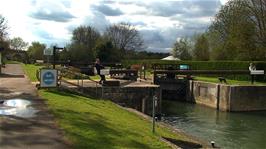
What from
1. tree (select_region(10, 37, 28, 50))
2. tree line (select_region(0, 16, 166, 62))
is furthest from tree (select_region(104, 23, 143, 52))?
tree (select_region(10, 37, 28, 50))

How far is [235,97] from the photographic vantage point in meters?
41.1

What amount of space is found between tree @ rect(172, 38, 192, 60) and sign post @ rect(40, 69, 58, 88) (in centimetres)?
9333

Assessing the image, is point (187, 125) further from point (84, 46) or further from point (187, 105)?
point (84, 46)

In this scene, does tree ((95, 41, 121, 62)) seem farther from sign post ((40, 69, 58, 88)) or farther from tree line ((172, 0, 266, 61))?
sign post ((40, 69, 58, 88))

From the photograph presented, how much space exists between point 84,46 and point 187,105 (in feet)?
184

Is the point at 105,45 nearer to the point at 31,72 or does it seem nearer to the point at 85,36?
the point at 85,36

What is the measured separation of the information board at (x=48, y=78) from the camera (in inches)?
971

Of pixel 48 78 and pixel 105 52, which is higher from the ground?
pixel 105 52

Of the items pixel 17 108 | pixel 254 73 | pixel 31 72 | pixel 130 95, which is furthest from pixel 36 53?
pixel 17 108

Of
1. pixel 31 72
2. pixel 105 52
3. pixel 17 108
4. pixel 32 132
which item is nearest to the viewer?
pixel 32 132

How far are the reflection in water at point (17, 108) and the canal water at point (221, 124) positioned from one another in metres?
9.28

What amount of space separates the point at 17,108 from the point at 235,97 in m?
27.0

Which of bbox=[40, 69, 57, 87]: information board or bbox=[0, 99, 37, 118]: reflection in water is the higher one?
bbox=[40, 69, 57, 87]: information board

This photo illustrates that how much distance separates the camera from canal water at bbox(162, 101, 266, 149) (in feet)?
82.1
